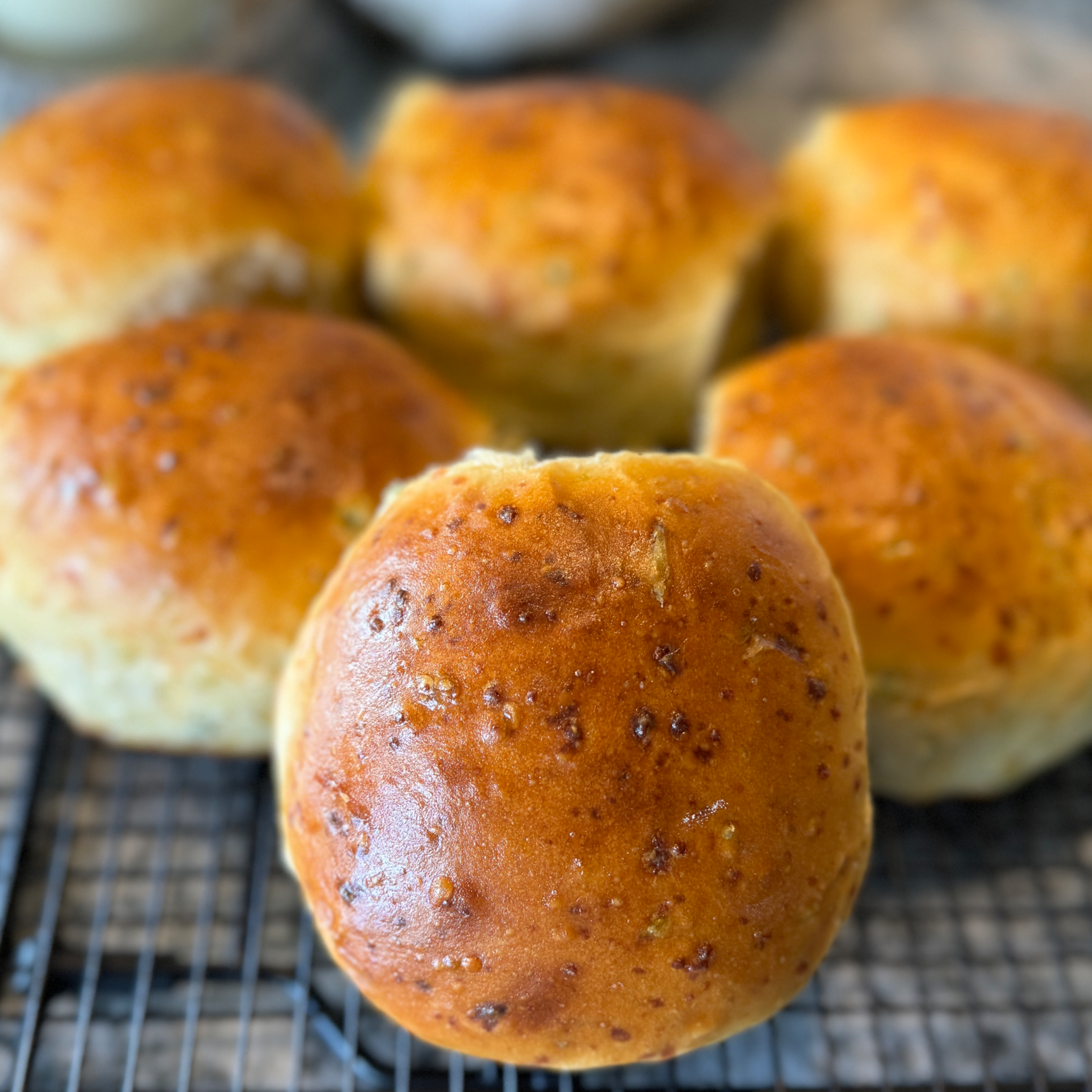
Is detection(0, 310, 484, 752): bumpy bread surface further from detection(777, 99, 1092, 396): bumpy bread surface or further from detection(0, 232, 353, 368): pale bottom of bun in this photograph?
detection(777, 99, 1092, 396): bumpy bread surface

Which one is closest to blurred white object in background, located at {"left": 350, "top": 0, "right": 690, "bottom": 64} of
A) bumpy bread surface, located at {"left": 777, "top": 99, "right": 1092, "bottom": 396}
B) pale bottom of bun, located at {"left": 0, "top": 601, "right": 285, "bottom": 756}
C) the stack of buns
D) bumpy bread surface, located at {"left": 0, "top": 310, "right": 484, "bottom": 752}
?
the stack of buns

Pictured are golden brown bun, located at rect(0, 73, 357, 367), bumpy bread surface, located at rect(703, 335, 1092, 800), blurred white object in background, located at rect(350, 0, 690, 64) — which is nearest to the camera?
bumpy bread surface, located at rect(703, 335, 1092, 800)

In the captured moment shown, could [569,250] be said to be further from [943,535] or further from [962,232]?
[943,535]

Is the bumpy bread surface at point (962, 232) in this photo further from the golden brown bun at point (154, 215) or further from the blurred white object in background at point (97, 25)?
the blurred white object in background at point (97, 25)

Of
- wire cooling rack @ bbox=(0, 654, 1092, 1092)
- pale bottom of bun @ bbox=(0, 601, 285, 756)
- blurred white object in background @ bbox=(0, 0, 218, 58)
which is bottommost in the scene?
wire cooling rack @ bbox=(0, 654, 1092, 1092)

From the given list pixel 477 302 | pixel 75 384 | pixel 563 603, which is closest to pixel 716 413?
pixel 477 302

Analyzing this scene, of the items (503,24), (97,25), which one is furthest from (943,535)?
(97,25)

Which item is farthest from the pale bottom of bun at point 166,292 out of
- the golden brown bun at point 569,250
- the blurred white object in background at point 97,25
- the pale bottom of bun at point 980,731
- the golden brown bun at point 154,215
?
the pale bottom of bun at point 980,731
